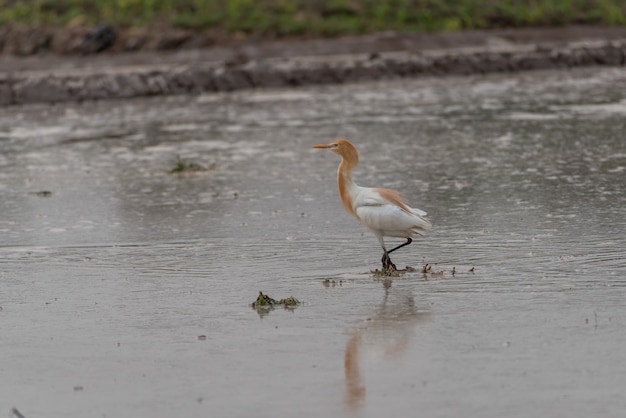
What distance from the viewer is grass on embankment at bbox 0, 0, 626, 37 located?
29109 mm

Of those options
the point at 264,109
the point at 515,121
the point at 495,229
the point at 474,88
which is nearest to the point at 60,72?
the point at 264,109

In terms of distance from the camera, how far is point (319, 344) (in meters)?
7.88

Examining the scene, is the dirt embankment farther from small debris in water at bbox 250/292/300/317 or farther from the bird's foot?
small debris in water at bbox 250/292/300/317

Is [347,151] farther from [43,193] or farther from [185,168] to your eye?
[185,168]

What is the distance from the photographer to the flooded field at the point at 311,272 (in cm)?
696

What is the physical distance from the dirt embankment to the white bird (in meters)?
15.3

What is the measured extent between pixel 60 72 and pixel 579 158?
13.7m

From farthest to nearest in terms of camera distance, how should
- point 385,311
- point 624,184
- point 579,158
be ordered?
1. point 579,158
2. point 624,184
3. point 385,311

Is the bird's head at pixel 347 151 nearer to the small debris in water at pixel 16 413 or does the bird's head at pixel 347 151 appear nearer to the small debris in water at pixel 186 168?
the small debris in water at pixel 16 413

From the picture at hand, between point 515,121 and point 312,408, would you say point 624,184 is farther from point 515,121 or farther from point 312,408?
point 312,408

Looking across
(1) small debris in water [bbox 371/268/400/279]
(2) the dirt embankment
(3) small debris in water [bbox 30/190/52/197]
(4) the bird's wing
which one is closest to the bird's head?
(4) the bird's wing

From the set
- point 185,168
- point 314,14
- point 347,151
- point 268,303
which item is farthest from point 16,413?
point 314,14

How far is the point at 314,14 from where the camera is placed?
29.8 meters

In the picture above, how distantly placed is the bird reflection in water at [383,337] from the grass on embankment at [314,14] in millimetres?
20391
